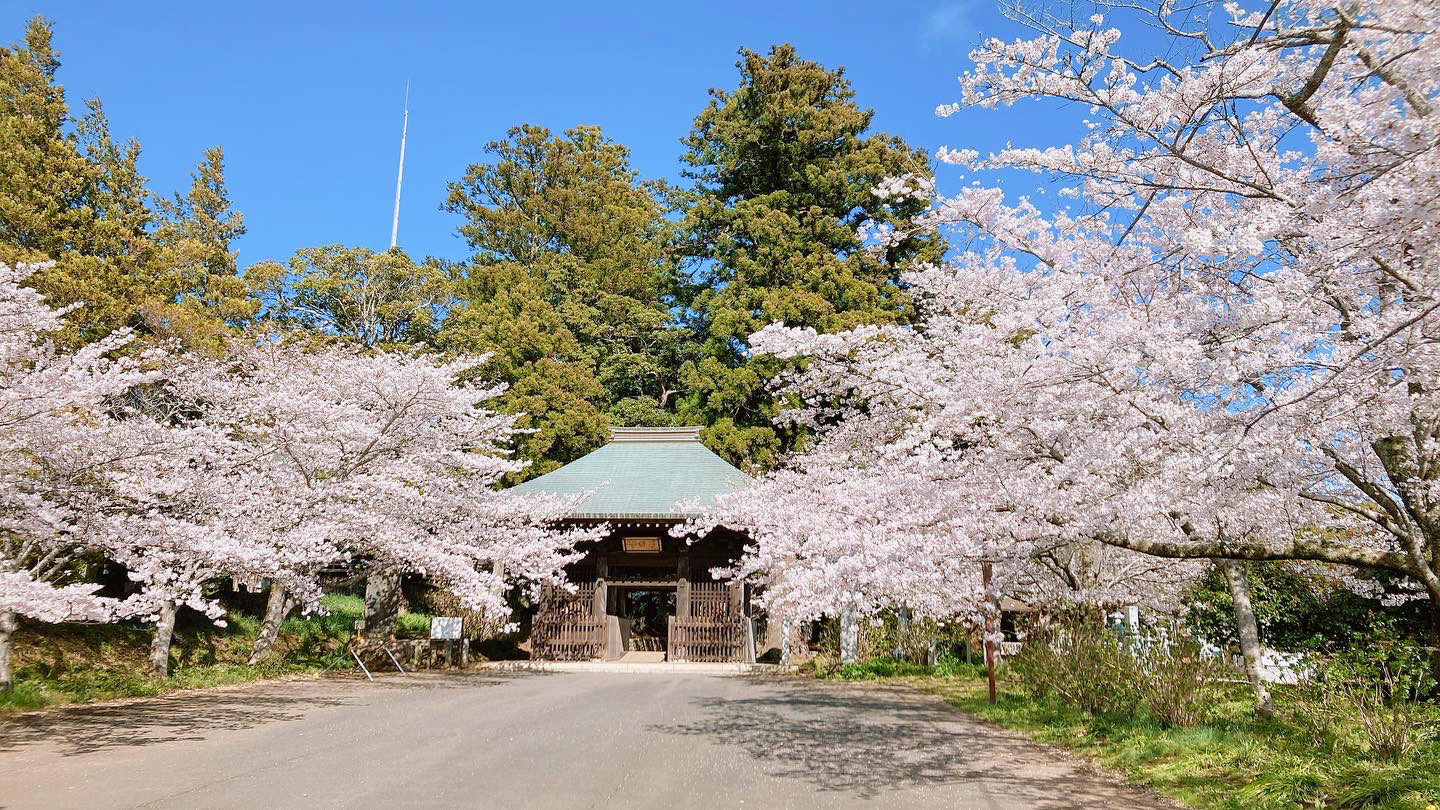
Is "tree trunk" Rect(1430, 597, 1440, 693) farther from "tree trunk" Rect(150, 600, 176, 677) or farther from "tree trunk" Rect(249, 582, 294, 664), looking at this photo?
"tree trunk" Rect(150, 600, 176, 677)

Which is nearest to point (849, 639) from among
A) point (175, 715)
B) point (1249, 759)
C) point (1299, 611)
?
point (1299, 611)

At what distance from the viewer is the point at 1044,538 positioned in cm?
737

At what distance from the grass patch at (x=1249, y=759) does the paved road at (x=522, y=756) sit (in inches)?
15.5

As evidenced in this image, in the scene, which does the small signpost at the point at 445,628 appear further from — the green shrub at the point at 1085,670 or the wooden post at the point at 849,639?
the green shrub at the point at 1085,670

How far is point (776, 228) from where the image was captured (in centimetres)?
2386

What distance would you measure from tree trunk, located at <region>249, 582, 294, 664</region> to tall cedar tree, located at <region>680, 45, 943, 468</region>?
11241mm

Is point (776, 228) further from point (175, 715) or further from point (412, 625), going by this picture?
point (175, 715)

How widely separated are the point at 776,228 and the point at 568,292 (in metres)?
9.22

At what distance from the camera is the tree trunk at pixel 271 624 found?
12.8 meters

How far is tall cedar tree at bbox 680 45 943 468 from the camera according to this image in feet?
73.1

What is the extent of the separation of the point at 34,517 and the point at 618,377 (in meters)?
20.8

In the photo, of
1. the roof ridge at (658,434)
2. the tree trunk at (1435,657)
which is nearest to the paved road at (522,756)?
the tree trunk at (1435,657)

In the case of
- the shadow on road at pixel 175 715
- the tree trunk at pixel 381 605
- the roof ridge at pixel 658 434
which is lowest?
the shadow on road at pixel 175 715

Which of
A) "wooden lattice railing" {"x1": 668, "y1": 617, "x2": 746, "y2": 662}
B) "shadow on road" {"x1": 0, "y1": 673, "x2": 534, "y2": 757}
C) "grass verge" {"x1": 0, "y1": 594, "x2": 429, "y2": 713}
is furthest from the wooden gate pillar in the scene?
"shadow on road" {"x1": 0, "y1": 673, "x2": 534, "y2": 757}
